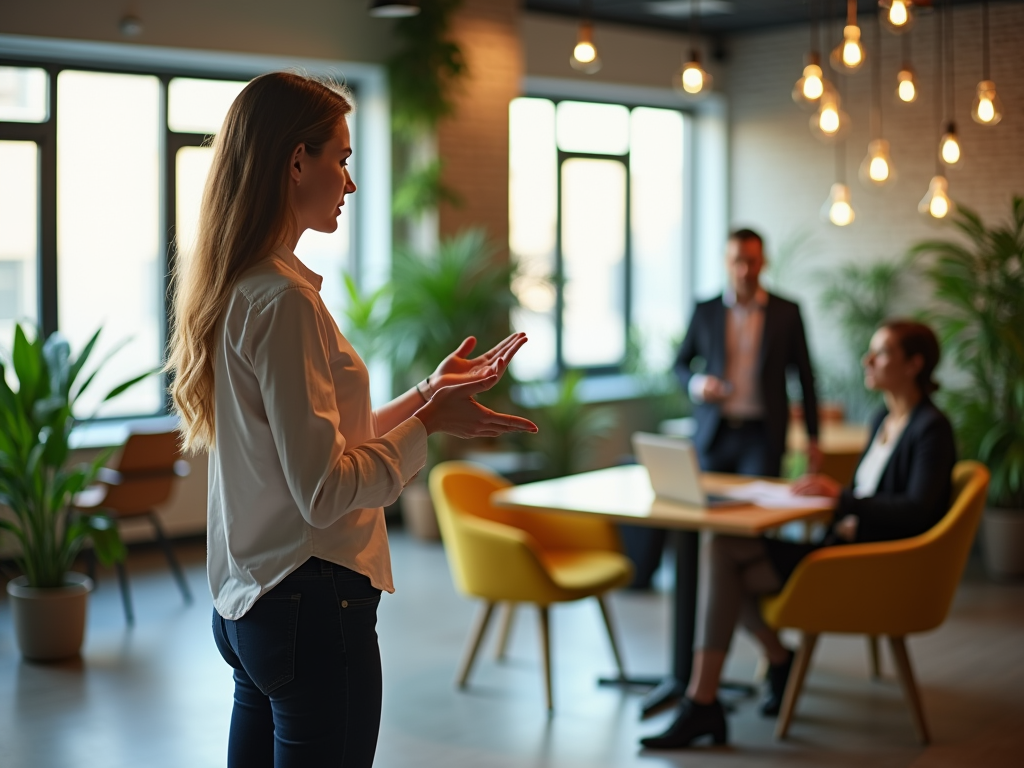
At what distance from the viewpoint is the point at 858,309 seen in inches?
365

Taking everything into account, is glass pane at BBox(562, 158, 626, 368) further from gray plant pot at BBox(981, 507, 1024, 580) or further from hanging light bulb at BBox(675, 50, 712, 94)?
hanging light bulb at BBox(675, 50, 712, 94)

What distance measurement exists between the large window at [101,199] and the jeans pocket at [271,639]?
5.36m

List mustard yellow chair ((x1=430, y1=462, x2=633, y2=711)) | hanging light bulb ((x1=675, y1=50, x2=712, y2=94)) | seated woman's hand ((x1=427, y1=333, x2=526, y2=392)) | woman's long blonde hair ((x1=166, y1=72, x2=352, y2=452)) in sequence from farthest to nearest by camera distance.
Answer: hanging light bulb ((x1=675, y1=50, x2=712, y2=94))
mustard yellow chair ((x1=430, y1=462, x2=633, y2=711))
seated woman's hand ((x1=427, y1=333, x2=526, y2=392))
woman's long blonde hair ((x1=166, y1=72, x2=352, y2=452))

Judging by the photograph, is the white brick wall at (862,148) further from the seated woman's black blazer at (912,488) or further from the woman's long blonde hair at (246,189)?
the woman's long blonde hair at (246,189)

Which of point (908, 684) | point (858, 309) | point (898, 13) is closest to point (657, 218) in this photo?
point (858, 309)

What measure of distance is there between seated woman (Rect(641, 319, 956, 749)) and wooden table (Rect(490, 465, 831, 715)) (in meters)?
0.14

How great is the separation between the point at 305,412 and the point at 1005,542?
20.1 ft

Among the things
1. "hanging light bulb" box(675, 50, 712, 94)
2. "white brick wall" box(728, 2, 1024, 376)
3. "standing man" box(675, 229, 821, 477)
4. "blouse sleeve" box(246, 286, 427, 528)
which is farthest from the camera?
"white brick wall" box(728, 2, 1024, 376)

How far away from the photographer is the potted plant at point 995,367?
6.99 meters

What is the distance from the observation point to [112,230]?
759 centimetres

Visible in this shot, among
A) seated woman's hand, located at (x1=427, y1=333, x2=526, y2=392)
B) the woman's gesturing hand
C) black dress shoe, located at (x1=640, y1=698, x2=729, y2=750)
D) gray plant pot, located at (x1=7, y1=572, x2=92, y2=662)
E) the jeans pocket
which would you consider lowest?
black dress shoe, located at (x1=640, y1=698, x2=729, y2=750)

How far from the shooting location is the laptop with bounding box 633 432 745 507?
432 centimetres

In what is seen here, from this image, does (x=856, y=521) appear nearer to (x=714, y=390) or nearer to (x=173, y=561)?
(x=714, y=390)

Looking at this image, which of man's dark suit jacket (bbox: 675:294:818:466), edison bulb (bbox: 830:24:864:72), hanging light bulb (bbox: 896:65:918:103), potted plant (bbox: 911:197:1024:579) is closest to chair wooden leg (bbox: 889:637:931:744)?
man's dark suit jacket (bbox: 675:294:818:466)
